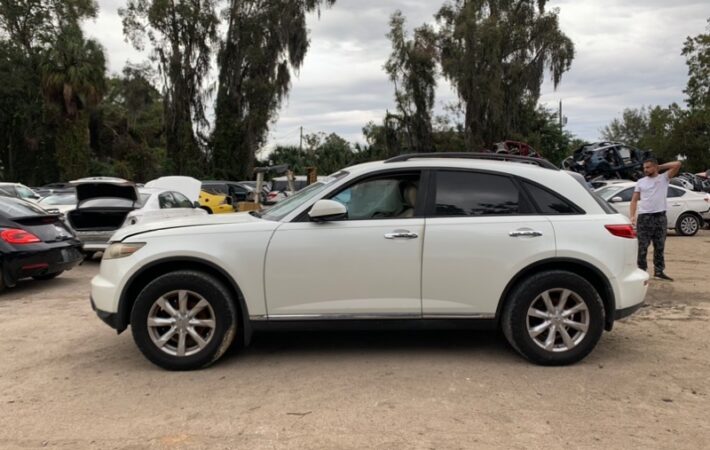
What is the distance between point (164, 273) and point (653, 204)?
6.67 metres

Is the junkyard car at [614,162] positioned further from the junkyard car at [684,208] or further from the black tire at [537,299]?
the black tire at [537,299]

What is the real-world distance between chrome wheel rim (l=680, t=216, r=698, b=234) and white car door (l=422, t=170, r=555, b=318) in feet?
44.9

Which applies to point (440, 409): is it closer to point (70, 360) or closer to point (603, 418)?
point (603, 418)

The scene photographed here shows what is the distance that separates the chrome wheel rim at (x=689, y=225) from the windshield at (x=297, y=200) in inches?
568

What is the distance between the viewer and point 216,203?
1825 cm

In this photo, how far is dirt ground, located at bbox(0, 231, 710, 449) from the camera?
3.44 metres

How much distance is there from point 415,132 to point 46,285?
1161 inches

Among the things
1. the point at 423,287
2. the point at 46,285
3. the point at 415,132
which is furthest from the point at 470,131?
the point at 423,287

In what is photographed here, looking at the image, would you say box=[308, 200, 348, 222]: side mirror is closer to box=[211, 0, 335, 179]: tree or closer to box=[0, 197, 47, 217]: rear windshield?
box=[0, 197, 47, 217]: rear windshield

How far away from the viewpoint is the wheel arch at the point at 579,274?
4.59m

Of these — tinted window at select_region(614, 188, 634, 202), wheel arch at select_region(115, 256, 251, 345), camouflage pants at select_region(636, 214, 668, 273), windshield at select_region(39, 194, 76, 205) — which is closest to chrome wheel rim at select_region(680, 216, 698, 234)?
tinted window at select_region(614, 188, 634, 202)

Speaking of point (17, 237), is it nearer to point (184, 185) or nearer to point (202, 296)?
point (202, 296)

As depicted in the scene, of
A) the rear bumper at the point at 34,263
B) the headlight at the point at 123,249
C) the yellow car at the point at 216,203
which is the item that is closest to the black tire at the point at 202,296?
the headlight at the point at 123,249

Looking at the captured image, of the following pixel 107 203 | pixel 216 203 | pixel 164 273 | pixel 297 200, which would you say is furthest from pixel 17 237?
pixel 216 203
